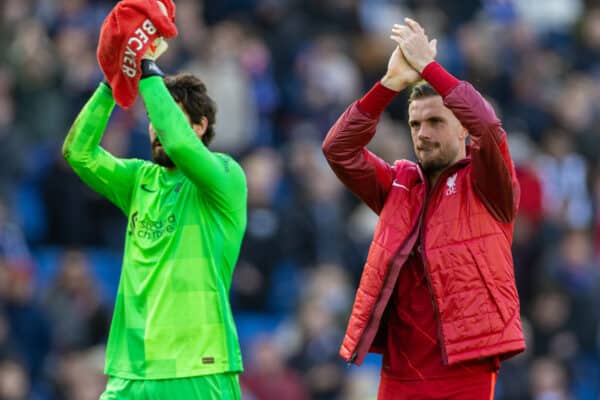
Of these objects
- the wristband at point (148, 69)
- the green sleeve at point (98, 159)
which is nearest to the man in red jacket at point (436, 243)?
the wristband at point (148, 69)

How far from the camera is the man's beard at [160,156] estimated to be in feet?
21.6

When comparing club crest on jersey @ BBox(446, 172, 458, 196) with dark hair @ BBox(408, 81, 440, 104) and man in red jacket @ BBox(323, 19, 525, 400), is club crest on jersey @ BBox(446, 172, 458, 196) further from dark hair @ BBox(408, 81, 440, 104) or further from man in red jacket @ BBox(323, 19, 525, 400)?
dark hair @ BBox(408, 81, 440, 104)

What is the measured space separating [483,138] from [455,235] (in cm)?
45

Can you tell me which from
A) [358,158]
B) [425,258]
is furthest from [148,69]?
[425,258]

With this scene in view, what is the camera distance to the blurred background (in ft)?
38.0

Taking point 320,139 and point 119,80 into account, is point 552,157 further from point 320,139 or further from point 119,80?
point 119,80

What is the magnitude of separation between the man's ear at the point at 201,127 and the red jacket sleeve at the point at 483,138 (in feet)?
3.67

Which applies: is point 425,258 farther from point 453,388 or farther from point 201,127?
point 201,127

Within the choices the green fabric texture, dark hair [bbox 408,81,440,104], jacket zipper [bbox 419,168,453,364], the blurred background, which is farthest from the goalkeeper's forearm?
the blurred background

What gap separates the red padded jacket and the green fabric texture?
54 centimetres

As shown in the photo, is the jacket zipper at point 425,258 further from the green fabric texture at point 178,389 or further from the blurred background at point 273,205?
the blurred background at point 273,205

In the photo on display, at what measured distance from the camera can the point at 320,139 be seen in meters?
14.5

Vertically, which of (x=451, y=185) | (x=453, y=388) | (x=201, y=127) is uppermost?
(x=201, y=127)

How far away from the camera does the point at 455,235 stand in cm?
619
